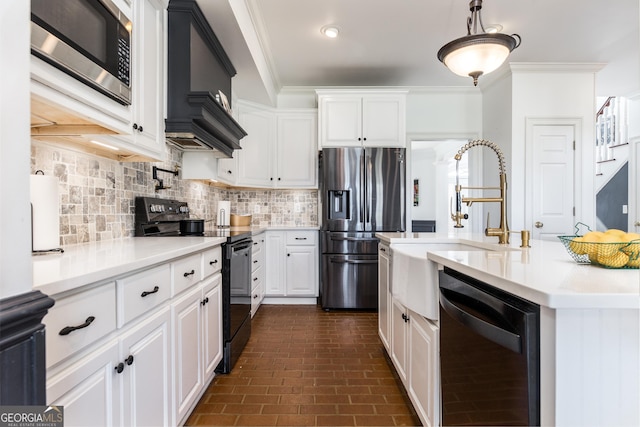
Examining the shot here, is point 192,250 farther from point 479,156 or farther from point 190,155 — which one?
point 479,156

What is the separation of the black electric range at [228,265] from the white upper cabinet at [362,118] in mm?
1753

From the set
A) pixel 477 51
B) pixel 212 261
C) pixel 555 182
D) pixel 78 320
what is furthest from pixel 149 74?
pixel 555 182

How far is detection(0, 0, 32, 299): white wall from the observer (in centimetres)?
52

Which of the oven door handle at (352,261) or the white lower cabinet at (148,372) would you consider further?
the oven door handle at (352,261)

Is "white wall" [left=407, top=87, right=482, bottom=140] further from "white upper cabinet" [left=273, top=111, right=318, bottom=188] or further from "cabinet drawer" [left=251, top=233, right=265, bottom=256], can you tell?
"cabinet drawer" [left=251, top=233, right=265, bottom=256]

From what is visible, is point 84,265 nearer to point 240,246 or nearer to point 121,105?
point 121,105

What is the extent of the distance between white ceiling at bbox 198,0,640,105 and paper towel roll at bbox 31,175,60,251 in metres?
1.51

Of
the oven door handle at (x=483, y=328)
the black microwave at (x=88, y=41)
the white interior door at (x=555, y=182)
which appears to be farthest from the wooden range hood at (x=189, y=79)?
the white interior door at (x=555, y=182)

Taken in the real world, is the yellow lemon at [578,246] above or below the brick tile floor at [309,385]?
above

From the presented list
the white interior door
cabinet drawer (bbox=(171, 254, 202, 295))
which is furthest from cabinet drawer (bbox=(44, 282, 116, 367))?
the white interior door

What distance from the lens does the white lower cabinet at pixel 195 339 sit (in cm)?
147

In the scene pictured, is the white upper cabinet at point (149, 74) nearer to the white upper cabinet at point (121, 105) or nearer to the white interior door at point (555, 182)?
the white upper cabinet at point (121, 105)

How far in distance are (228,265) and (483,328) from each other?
5.33 feet

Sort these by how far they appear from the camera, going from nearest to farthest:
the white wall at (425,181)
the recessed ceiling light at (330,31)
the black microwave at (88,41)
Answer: the black microwave at (88,41) < the recessed ceiling light at (330,31) < the white wall at (425,181)
